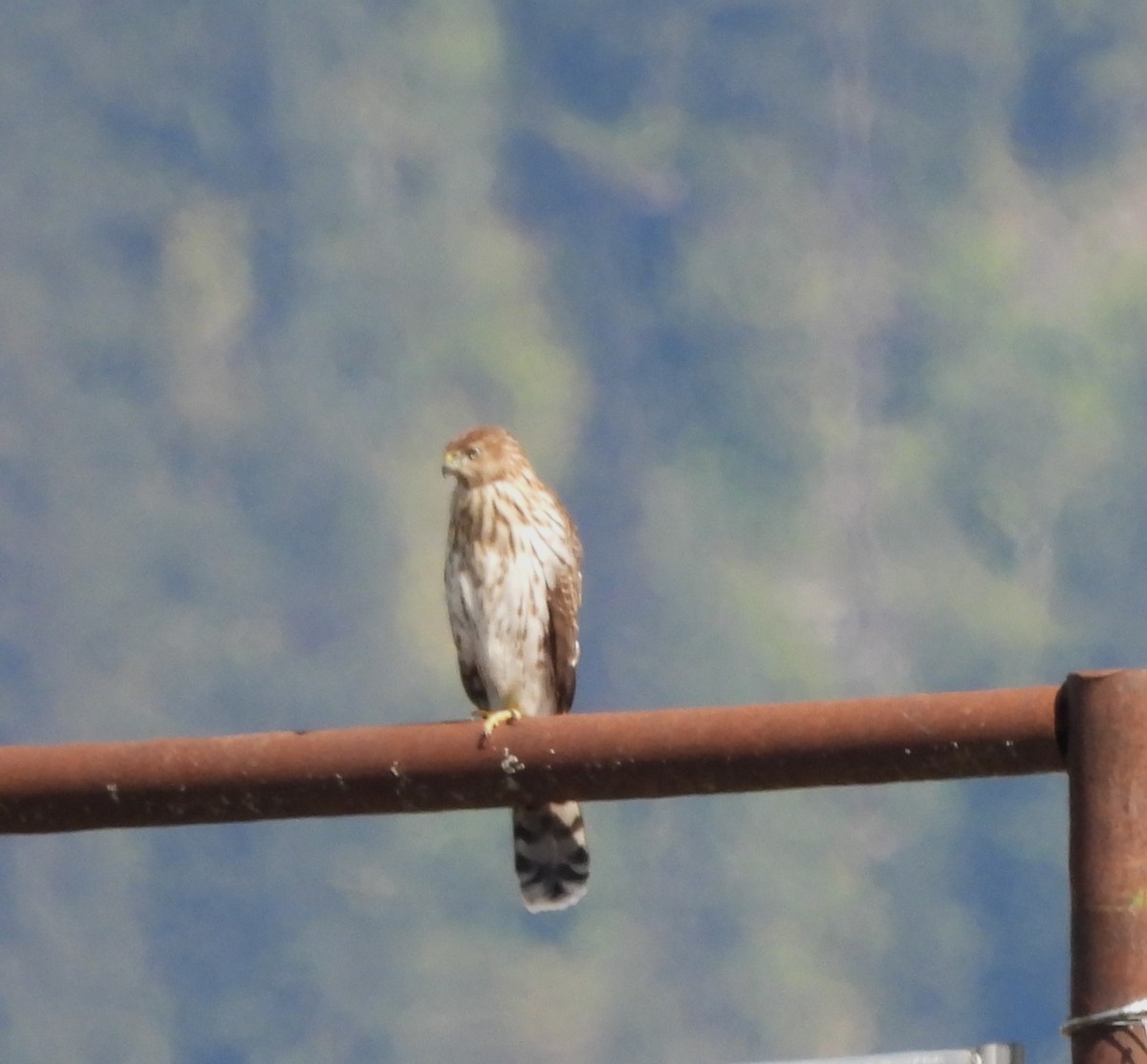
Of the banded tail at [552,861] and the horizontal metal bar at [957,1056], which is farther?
the banded tail at [552,861]

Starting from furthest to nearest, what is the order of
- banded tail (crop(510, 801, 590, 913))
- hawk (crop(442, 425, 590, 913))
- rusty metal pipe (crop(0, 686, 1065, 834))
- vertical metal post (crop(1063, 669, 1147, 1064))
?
hawk (crop(442, 425, 590, 913))
banded tail (crop(510, 801, 590, 913))
rusty metal pipe (crop(0, 686, 1065, 834))
vertical metal post (crop(1063, 669, 1147, 1064))

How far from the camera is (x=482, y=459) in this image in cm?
932

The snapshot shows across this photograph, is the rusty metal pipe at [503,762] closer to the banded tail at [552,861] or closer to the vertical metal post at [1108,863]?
the vertical metal post at [1108,863]

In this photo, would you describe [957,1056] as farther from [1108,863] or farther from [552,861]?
[552,861]

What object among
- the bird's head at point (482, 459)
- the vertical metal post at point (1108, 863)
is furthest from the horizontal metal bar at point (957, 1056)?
the bird's head at point (482, 459)

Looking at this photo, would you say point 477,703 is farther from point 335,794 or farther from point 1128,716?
point 1128,716

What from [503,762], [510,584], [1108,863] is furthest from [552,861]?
[1108,863]

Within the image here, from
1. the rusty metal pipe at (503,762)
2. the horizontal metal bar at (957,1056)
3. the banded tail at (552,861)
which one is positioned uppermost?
the banded tail at (552,861)

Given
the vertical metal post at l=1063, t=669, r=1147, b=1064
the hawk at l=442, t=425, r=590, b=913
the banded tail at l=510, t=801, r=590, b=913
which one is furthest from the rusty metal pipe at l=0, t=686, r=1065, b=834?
the hawk at l=442, t=425, r=590, b=913

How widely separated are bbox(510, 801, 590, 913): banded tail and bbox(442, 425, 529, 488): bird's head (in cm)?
171

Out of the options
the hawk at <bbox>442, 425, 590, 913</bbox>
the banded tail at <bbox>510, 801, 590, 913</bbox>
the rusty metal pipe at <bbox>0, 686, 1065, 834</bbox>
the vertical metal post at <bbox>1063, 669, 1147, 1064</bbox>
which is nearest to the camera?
the vertical metal post at <bbox>1063, 669, 1147, 1064</bbox>

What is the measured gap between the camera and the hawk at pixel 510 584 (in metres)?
9.00

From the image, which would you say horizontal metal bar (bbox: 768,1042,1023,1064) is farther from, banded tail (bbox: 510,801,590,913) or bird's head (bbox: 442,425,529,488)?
bird's head (bbox: 442,425,529,488)

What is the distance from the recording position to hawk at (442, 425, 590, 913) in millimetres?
9000
